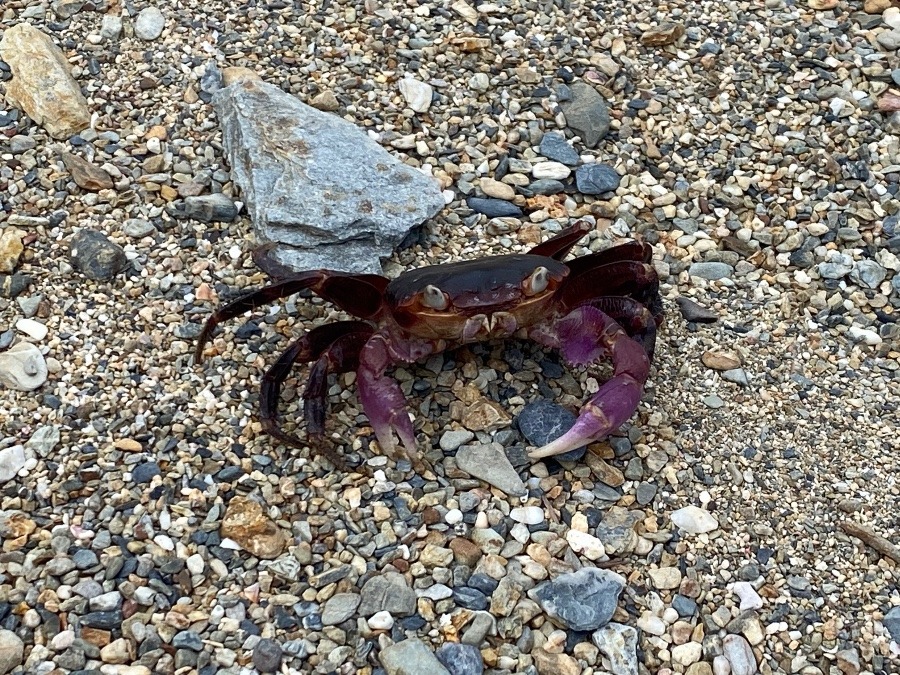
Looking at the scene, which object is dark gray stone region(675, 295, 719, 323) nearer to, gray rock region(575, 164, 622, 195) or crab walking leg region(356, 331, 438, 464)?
gray rock region(575, 164, 622, 195)

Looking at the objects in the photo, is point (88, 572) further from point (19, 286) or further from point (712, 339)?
point (712, 339)

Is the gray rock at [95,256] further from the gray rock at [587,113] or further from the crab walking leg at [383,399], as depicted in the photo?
the gray rock at [587,113]

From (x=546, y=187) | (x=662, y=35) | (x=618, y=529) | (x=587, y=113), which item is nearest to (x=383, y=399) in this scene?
(x=618, y=529)

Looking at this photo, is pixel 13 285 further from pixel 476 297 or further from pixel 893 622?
pixel 893 622

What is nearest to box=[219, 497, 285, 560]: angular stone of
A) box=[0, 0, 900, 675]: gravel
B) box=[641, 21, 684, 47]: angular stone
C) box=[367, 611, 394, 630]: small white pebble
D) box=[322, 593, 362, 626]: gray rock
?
box=[0, 0, 900, 675]: gravel

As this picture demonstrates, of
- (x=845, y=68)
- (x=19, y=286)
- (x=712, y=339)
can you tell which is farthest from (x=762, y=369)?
(x=19, y=286)

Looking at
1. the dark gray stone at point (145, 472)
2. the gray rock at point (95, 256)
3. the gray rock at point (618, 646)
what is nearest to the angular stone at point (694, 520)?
the gray rock at point (618, 646)
